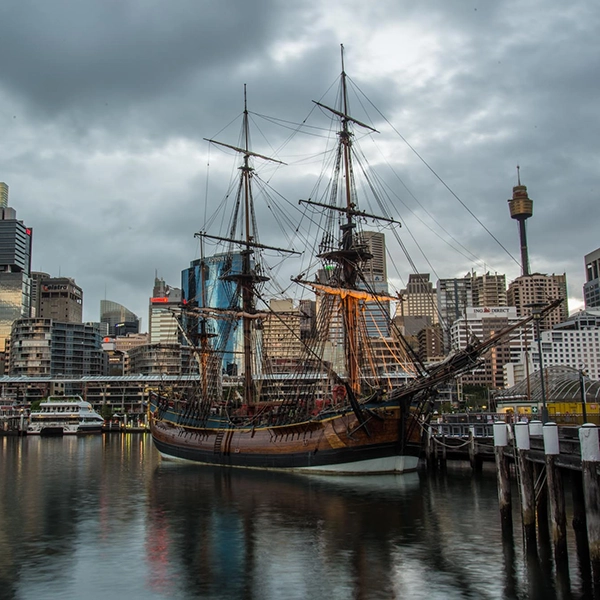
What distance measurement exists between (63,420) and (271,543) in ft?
388

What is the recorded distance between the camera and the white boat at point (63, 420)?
130 metres

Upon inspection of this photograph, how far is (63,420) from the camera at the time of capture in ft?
433

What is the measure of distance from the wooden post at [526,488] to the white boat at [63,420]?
12059 centimetres

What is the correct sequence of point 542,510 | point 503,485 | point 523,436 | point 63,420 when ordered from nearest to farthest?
point 523,436
point 542,510
point 503,485
point 63,420

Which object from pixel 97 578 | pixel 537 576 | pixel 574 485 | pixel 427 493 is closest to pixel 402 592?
pixel 537 576

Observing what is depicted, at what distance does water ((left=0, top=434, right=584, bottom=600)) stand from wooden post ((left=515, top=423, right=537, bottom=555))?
74 cm

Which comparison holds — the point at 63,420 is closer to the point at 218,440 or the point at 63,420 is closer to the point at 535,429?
the point at 218,440

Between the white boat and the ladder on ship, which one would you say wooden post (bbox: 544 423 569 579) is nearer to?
the ladder on ship

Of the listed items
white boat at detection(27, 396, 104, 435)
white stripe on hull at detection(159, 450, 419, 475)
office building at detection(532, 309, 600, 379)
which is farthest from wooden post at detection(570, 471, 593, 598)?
office building at detection(532, 309, 600, 379)

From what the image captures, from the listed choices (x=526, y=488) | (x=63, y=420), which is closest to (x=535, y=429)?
(x=526, y=488)

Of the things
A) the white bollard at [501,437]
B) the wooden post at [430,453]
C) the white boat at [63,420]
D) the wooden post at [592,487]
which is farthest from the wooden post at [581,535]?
the white boat at [63,420]

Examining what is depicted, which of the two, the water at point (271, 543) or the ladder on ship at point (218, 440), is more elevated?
the ladder on ship at point (218, 440)

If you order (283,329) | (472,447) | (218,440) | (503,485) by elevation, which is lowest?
(472,447)

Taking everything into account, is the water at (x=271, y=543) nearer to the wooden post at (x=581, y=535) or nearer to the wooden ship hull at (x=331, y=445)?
the wooden post at (x=581, y=535)
